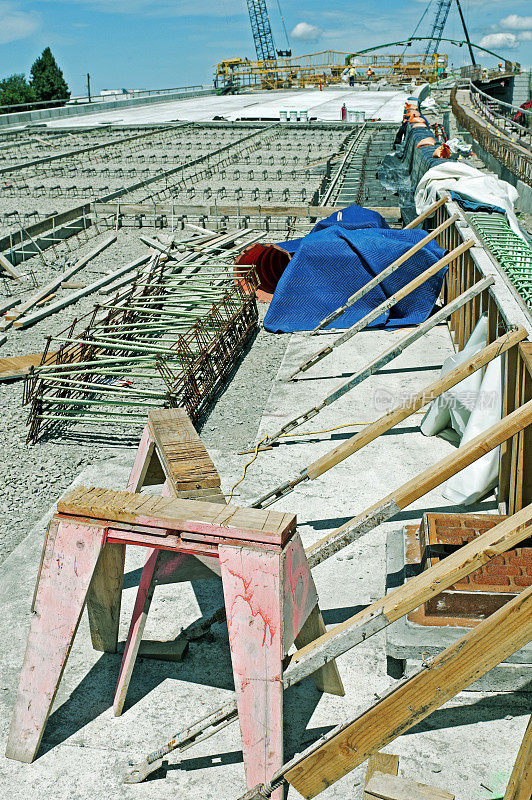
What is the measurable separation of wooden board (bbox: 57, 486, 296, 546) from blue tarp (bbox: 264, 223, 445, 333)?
806 cm

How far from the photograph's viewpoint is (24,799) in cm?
395

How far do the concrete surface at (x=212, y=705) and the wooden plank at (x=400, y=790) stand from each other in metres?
0.28

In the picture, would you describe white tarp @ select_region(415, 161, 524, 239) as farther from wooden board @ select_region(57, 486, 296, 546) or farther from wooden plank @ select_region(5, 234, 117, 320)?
wooden board @ select_region(57, 486, 296, 546)

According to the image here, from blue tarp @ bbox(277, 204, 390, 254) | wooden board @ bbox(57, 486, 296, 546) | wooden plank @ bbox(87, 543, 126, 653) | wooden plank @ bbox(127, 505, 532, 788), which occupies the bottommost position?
wooden plank @ bbox(87, 543, 126, 653)

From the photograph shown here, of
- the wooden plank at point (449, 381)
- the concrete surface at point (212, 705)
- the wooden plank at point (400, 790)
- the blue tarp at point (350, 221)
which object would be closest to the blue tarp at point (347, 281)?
the blue tarp at point (350, 221)

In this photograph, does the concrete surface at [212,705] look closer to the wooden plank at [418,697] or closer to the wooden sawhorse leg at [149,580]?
the wooden plank at [418,697]

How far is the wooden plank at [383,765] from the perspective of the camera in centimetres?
390

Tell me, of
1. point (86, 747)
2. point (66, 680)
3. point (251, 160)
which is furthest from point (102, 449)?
point (251, 160)

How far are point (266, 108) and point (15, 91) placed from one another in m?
50.9

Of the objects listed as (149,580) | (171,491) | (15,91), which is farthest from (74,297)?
(15,91)

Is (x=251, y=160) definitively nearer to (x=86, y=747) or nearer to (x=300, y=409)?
(x=300, y=409)

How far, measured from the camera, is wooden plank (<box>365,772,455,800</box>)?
3.61 metres

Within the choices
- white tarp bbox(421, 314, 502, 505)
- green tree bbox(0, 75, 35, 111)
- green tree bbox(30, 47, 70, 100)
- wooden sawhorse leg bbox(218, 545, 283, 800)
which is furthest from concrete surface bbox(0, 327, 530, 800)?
green tree bbox(30, 47, 70, 100)

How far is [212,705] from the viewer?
4.58 meters
